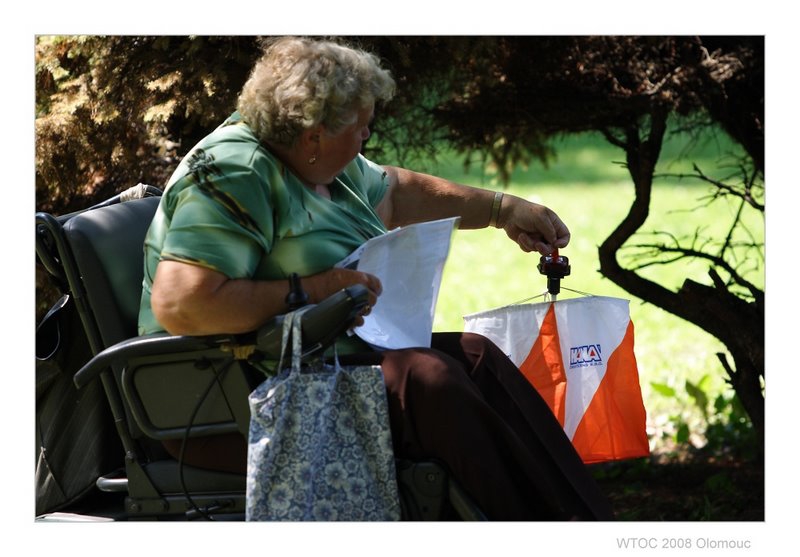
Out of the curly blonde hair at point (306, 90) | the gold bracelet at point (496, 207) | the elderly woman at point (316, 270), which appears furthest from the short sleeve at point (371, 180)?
the curly blonde hair at point (306, 90)

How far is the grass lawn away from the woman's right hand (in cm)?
183

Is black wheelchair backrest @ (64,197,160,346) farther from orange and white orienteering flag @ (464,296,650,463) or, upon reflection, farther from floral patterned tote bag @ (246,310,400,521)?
orange and white orienteering flag @ (464,296,650,463)

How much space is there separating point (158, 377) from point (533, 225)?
1247 mm

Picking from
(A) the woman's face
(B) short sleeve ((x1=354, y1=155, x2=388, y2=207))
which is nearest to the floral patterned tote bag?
(A) the woman's face

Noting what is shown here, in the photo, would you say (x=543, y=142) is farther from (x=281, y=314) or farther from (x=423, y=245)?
(x=281, y=314)

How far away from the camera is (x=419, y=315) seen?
2619 mm

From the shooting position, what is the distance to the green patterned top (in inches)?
90.2

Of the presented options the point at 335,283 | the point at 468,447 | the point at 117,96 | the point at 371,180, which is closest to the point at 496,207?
the point at 371,180

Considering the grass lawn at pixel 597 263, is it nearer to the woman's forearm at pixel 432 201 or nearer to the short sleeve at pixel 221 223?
the woman's forearm at pixel 432 201

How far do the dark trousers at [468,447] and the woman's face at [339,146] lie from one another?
0.48 m

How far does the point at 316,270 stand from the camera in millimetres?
2471

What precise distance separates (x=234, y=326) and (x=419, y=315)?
536mm

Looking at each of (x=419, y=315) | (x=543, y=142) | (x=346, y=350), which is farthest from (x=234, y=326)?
(x=543, y=142)

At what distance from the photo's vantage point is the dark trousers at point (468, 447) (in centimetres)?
230
